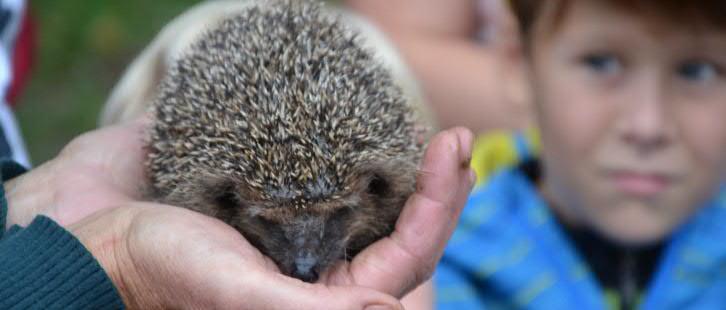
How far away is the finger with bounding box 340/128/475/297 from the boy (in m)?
1.01

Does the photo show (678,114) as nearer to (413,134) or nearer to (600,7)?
(600,7)

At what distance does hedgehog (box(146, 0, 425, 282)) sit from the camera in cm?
201

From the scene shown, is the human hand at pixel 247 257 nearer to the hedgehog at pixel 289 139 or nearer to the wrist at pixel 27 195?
the hedgehog at pixel 289 139

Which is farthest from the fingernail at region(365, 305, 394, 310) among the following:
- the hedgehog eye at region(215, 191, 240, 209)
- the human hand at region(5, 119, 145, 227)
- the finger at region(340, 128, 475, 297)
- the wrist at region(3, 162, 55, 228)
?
the wrist at region(3, 162, 55, 228)

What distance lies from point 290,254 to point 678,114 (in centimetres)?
139

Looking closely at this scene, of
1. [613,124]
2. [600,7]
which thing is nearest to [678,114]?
[613,124]

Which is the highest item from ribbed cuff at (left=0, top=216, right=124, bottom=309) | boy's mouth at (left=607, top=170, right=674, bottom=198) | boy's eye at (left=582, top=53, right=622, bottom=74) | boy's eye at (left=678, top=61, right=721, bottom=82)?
boy's eye at (left=678, top=61, right=721, bottom=82)

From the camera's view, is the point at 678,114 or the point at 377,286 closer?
the point at 377,286

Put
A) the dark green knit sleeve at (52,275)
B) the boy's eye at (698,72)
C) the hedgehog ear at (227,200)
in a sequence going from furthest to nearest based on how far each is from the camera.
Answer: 1. the boy's eye at (698,72)
2. the hedgehog ear at (227,200)
3. the dark green knit sleeve at (52,275)

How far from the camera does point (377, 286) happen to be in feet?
6.34

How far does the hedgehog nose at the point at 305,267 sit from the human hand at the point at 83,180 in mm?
465

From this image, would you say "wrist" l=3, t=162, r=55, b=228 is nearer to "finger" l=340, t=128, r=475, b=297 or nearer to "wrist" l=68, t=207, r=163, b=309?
"wrist" l=68, t=207, r=163, b=309

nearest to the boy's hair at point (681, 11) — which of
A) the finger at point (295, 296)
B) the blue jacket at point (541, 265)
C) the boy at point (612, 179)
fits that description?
the boy at point (612, 179)

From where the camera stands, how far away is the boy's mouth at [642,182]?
114 inches
